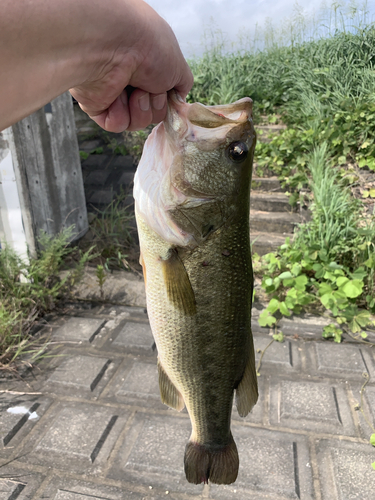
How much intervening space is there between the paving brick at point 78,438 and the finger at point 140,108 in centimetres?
217

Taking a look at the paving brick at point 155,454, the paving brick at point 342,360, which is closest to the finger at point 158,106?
the paving brick at point 155,454

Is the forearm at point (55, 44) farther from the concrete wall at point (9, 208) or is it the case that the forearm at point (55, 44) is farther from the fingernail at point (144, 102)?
the concrete wall at point (9, 208)

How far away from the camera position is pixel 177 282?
1.37 meters

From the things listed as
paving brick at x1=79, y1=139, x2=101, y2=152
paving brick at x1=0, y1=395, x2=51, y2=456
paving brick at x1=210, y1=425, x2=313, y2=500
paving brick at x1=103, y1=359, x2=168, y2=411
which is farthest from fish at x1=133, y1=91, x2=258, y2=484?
paving brick at x1=79, y1=139, x2=101, y2=152

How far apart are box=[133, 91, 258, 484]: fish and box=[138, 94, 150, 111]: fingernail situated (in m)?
0.08

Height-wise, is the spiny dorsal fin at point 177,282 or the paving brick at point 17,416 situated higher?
the spiny dorsal fin at point 177,282

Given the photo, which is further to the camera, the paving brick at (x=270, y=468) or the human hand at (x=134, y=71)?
the paving brick at (x=270, y=468)

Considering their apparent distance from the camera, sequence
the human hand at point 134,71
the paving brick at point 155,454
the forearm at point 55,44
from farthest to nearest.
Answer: the paving brick at point 155,454 < the human hand at point 134,71 < the forearm at point 55,44

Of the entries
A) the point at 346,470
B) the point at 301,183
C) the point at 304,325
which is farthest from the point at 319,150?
the point at 346,470

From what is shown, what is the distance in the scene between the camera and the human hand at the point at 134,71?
1121 millimetres

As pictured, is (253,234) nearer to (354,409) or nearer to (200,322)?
(354,409)

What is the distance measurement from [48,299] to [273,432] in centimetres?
264

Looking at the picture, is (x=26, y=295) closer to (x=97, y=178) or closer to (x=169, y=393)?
(x=97, y=178)

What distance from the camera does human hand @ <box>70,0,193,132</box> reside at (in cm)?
112
